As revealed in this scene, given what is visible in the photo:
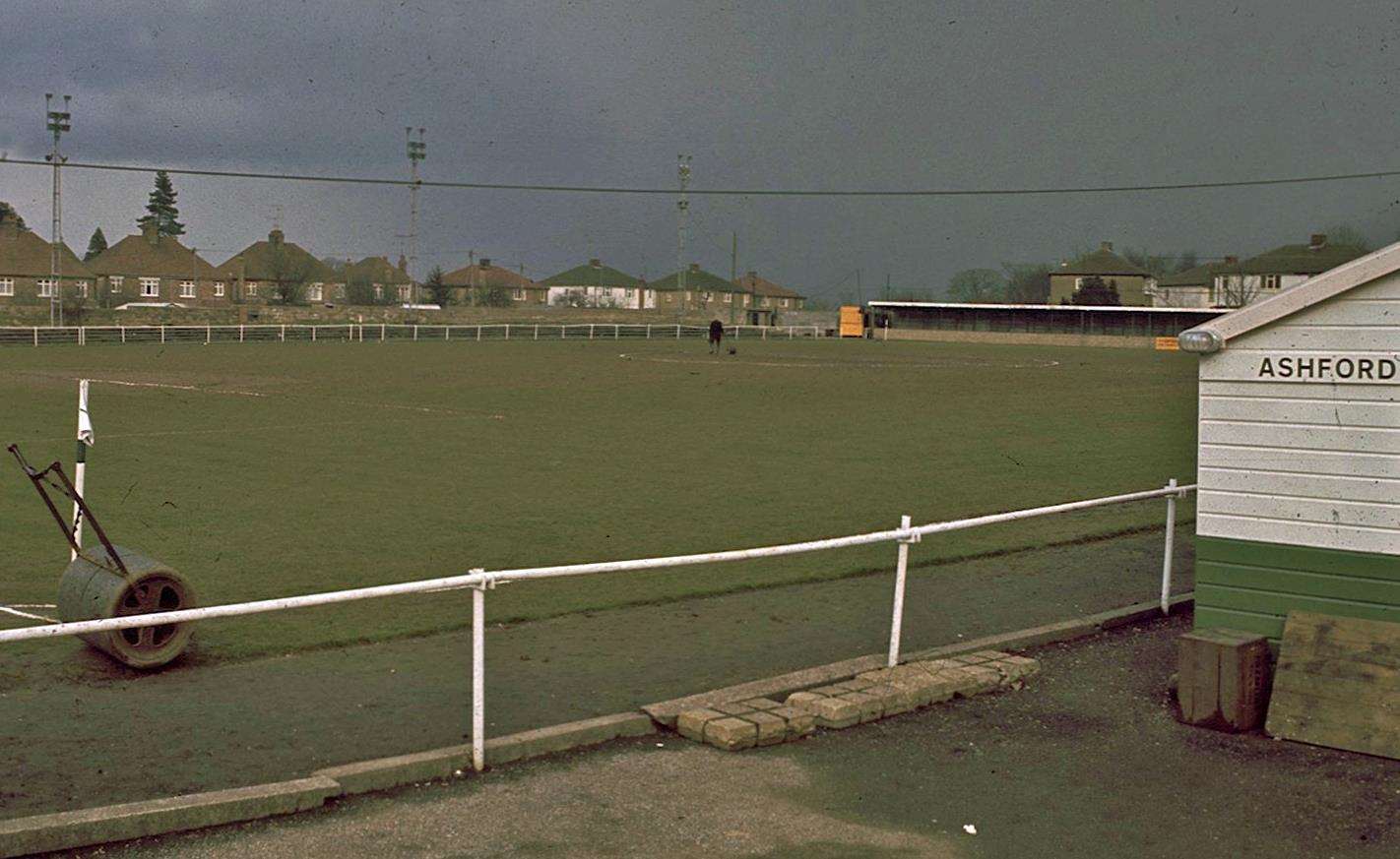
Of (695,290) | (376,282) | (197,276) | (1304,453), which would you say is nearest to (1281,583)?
(1304,453)

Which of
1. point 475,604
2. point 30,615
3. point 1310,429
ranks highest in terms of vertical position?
point 1310,429

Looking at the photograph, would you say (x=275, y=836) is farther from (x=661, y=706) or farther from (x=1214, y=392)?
(x=1214, y=392)

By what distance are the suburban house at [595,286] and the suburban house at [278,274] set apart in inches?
1417

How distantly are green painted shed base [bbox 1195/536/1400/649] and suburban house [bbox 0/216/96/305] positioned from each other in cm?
9929

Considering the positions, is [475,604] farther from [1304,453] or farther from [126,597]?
[1304,453]

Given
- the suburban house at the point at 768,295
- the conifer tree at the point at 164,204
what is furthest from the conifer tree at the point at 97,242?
the suburban house at the point at 768,295

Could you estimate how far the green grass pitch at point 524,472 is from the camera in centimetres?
1155

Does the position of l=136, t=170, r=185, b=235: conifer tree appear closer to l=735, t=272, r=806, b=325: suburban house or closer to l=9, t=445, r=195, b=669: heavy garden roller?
l=735, t=272, r=806, b=325: suburban house

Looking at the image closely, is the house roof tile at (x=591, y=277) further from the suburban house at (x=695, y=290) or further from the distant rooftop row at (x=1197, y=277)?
the distant rooftop row at (x=1197, y=277)

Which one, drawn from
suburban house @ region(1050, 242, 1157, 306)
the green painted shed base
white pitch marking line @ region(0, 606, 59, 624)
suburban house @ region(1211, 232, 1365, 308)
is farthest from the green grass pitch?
suburban house @ region(1050, 242, 1157, 306)

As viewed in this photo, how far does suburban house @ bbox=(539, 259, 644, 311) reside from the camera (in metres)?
161

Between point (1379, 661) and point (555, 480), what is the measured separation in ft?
37.0

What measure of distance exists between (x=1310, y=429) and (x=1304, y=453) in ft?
0.48

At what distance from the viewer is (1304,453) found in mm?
8344
